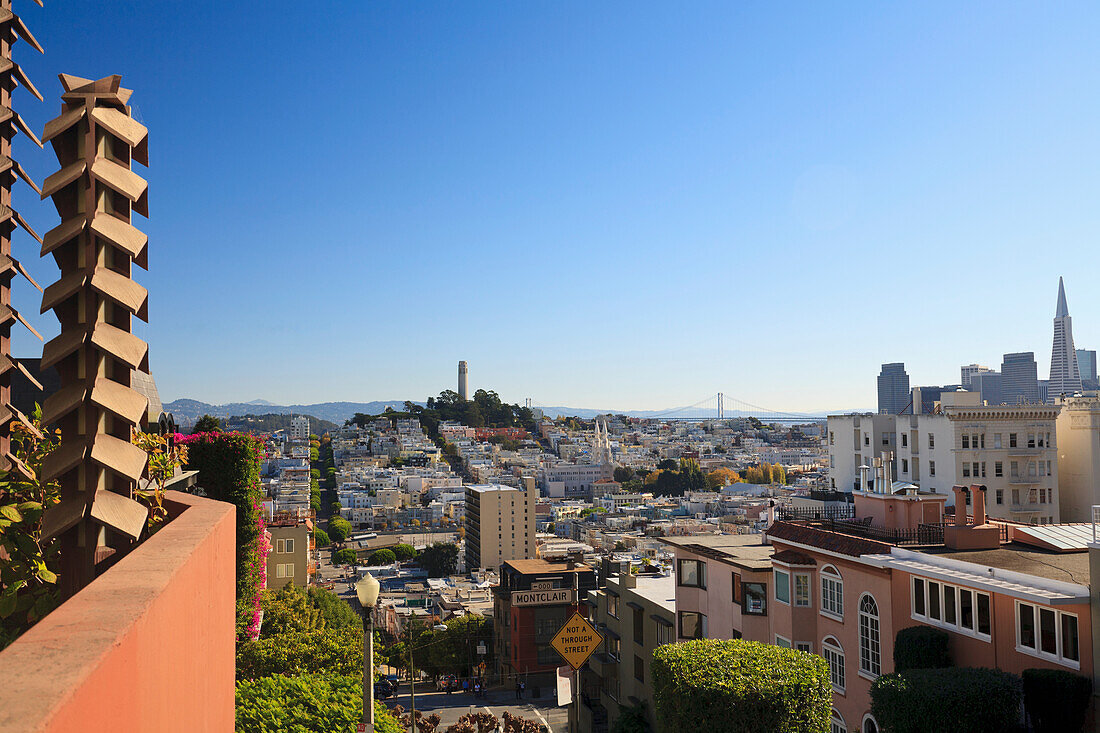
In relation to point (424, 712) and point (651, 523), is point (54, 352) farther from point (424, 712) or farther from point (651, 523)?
point (651, 523)

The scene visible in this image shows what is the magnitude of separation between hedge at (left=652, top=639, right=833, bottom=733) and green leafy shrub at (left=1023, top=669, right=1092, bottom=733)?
9.39ft

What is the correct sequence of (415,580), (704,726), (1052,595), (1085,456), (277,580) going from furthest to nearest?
(415,580) → (1085,456) → (277,580) → (704,726) → (1052,595)

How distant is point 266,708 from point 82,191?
5.79 metres

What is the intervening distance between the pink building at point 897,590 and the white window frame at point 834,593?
2 centimetres

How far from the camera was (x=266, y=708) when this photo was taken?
715cm

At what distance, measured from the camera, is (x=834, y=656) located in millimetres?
16000

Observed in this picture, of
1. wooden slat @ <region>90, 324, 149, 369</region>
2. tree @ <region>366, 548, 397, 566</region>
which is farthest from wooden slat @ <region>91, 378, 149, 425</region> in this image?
tree @ <region>366, 548, 397, 566</region>

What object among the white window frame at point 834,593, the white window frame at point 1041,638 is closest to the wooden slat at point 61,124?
the white window frame at point 1041,638

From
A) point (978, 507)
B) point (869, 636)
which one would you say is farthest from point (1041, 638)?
point (978, 507)

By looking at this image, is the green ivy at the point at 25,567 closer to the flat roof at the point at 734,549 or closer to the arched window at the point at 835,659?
the arched window at the point at 835,659

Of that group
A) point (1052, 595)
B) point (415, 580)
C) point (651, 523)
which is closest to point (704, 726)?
point (1052, 595)

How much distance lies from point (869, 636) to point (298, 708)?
37.7ft

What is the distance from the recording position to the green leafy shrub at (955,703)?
10.4 m

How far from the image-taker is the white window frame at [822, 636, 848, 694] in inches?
615
